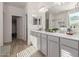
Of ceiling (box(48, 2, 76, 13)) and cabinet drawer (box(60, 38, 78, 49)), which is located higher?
ceiling (box(48, 2, 76, 13))

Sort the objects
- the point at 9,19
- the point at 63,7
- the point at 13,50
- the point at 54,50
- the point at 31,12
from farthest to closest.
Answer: the point at 9,19 → the point at 31,12 → the point at 13,50 → the point at 63,7 → the point at 54,50

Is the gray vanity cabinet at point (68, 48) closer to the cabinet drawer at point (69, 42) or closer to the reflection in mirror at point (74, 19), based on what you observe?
the cabinet drawer at point (69, 42)

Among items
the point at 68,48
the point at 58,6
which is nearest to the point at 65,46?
the point at 68,48

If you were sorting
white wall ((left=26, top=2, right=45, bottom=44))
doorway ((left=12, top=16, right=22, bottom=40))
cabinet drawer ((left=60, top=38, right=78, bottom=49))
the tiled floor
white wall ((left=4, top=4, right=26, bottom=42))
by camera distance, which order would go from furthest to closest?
1. doorway ((left=12, top=16, right=22, bottom=40))
2. white wall ((left=4, top=4, right=26, bottom=42))
3. white wall ((left=26, top=2, right=45, bottom=44))
4. the tiled floor
5. cabinet drawer ((left=60, top=38, right=78, bottom=49))

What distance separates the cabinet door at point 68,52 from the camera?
160cm

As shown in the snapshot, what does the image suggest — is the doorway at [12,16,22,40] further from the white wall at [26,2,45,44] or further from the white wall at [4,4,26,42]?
the white wall at [26,2,45,44]

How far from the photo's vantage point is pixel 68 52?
5.75ft

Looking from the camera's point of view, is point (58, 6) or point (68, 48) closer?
point (68, 48)

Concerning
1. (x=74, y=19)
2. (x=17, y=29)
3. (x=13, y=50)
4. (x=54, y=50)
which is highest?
(x=74, y=19)

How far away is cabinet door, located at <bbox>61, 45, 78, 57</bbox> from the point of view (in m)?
1.60

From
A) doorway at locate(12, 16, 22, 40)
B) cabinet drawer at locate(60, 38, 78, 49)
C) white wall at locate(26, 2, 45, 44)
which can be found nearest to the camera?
cabinet drawer at locate(60, 38, 78, 49)

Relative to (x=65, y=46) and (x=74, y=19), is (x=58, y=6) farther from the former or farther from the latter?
(x=65, y=46)

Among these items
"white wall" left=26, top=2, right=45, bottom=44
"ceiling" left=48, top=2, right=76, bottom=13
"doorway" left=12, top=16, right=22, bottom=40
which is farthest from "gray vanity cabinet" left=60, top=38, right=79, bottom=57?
"doorway" left=12, top=16, right=22, bottom=40

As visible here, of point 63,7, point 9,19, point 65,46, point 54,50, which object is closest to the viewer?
point 65,46
